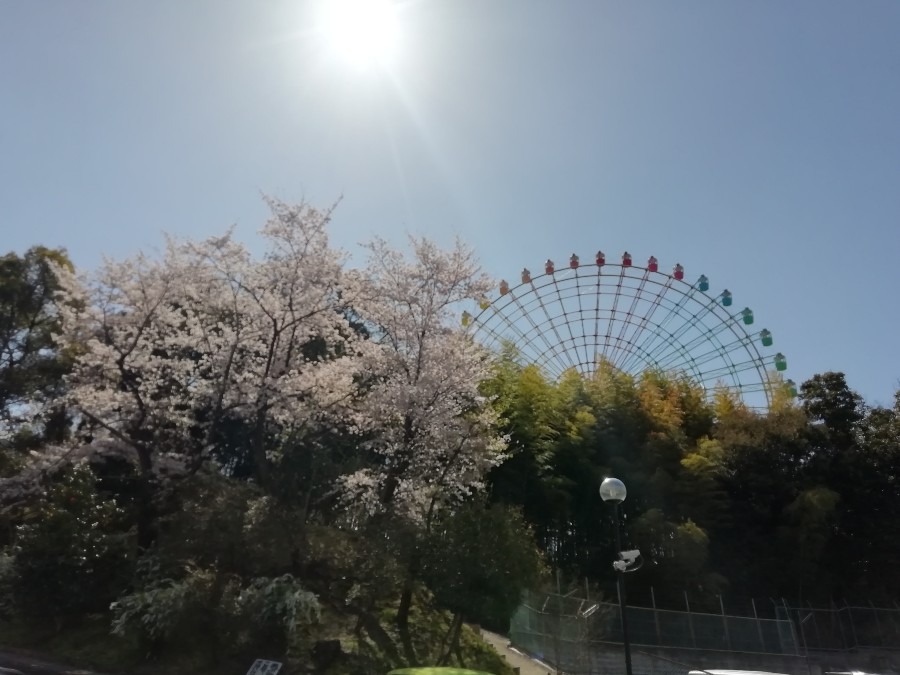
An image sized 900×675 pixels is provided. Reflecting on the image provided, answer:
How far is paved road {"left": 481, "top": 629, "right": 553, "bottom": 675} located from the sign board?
722 centimetres

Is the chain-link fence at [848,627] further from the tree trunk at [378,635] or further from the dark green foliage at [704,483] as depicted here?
the tree trunk at [378,635]

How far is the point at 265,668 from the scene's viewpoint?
1209 cm

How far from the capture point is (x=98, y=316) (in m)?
17.1

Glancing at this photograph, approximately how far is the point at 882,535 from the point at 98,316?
31031 mm

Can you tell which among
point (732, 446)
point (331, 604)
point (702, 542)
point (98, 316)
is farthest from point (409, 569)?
point (732, 446)

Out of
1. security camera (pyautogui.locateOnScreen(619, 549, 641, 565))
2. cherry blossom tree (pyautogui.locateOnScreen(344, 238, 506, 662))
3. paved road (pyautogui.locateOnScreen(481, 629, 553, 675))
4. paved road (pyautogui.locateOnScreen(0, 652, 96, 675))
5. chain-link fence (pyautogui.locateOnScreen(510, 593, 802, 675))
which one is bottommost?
paved road (pyautogui.locateOnScreen(0, 652, 96, 675))

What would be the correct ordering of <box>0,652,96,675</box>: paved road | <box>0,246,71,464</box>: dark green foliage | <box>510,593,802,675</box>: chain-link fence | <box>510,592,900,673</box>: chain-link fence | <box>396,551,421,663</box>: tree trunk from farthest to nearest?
<box>0,246,71,464</box>: dark green foliage, <box>510,592,900,673</box>: chain-link fence, <box>510,593,802,675</box>: chain-link fence, <box>396,551,421,663</box>: tree trunk, <box>0,652,96,675</box>: paved road

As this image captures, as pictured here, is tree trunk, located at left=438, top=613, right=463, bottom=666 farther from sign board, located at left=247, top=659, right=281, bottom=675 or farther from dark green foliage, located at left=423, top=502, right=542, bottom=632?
Result: sign board, located at left=247, top=659, right=281, bottom=675

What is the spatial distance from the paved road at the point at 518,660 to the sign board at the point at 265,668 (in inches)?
284

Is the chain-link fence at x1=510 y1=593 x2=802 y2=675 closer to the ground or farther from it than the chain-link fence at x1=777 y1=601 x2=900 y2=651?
closer to the ground

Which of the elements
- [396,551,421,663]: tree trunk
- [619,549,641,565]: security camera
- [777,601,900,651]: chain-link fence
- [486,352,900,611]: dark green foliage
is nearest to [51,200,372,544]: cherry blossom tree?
[396,551,421,663]: tree trunk

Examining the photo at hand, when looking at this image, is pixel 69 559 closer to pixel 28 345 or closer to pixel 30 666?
pixel 30 666

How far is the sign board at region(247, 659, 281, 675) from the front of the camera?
39.3 ft

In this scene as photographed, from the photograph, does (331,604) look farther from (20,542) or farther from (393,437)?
(20,542)
